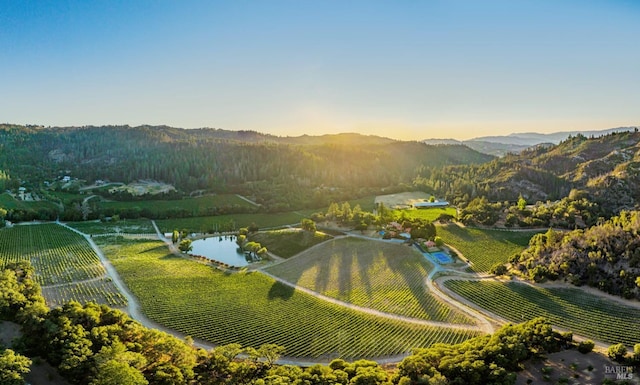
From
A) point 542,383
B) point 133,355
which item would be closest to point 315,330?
point 133,355

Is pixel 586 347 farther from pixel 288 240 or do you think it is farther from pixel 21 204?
Answer: pixel 21 204

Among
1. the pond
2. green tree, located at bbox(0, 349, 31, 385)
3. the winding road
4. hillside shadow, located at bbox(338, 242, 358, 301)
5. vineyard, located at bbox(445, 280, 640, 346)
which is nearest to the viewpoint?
green tree, located at bbox(0, 349, 31, 385)

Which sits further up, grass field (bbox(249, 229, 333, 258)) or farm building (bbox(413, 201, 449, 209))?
farm building (bbox(413, 201, 449, 209))

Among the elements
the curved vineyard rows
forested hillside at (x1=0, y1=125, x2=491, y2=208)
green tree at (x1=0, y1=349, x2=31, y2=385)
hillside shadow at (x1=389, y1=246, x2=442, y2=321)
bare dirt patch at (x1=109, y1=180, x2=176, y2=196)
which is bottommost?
hillside shadow at (x1=389, y1=246, x2=442, y2=321)

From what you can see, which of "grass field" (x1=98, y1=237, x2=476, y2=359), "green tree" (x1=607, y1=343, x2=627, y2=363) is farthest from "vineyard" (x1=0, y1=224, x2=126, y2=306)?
"green tree" (x1=607, y1=343, x2=627, y2=363)

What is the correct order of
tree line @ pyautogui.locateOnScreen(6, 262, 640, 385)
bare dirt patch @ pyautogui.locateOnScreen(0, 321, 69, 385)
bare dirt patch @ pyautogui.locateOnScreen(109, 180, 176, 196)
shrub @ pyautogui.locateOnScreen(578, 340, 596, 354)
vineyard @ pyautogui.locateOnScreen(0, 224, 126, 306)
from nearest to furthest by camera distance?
tree line @ pyautogui.locateOnScreen(6, 262, 640, 385) → bare dirt patch @ pyautogui.locateOnScreen(0, 321, 69, 385) → shrub @ pyautogui.locateOnScreen(578, 340, 596, 354) → vineyard @ pyautogui.locateOnScreen(0, 224, 126, 306) → bare dirt patch @ pyautogui.locateOnScreen(109, 180, 176, 196)

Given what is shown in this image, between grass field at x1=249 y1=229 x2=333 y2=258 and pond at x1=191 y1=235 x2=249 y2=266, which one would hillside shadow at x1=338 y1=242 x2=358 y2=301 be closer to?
grass field at x1=249 y1=229 x2=333 y2=258

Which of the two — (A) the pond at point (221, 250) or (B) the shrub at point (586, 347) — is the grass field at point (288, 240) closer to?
(A) the pond at point (221, 250)

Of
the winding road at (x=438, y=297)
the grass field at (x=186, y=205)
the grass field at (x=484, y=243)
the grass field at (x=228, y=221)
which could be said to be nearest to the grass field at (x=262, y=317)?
the winding road at (x=438, y=297)
